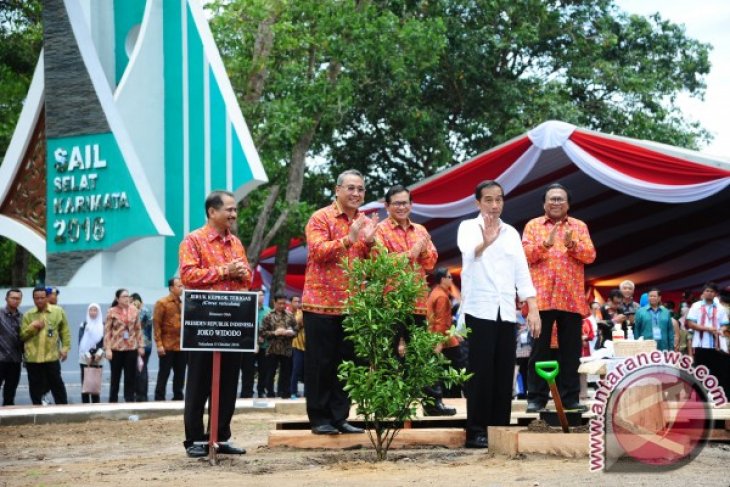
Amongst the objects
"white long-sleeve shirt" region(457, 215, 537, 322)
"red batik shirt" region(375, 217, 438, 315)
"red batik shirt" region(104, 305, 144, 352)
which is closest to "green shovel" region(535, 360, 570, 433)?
"white long-sleeve shirt" region(457, 215, 537, 322)

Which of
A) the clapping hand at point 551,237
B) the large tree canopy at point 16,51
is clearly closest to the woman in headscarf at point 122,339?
the clapping hand at point 551,237

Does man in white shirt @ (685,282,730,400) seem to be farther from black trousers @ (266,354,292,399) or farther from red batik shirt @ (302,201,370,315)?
red batik shirt @ (302,201,370,315)

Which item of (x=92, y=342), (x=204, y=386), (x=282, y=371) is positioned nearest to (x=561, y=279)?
(x=204, y=386)

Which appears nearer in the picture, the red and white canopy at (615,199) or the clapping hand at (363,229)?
the clapping hand at (363,229)

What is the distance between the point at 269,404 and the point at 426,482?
8569 mm

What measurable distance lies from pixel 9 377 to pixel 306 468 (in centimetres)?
873

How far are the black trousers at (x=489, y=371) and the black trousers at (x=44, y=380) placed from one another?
8.38 metres

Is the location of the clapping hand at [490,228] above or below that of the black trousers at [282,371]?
above

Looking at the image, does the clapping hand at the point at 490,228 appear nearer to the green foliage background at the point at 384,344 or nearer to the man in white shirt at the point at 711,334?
the green foliage background at the point at 384,344

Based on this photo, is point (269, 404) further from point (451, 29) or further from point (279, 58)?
point (451, 29)

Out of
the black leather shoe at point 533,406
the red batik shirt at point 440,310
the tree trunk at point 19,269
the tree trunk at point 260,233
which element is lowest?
the black leather shoe at point 533,406

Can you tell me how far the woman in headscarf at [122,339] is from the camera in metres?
15.7

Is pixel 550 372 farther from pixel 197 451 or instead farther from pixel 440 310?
pixel 440 310

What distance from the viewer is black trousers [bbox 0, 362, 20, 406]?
49.9 ft
